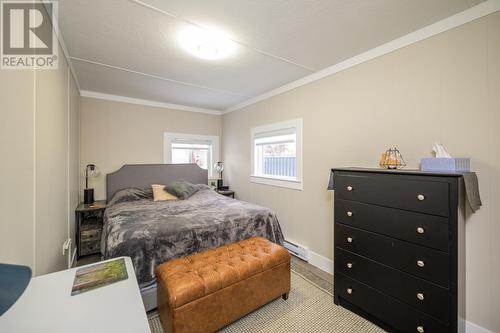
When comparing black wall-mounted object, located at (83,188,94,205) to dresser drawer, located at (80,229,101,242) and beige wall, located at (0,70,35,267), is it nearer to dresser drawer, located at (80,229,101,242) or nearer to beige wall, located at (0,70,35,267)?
dresser drawer, located at (80,229,101,242)

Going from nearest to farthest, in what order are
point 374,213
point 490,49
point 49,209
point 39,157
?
point 39,157
point 490,49
point 49,209
point 374,213

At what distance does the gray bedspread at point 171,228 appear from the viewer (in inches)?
75.5

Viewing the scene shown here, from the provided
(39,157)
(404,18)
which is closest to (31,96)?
(39,157)

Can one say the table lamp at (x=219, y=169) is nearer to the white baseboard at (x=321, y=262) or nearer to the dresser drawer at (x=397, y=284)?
the white baseboard at (x=321, y=262)

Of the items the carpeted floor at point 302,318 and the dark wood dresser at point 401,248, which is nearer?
the dark wood dresser at point 401,248

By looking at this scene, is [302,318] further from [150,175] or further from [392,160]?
[150,175]

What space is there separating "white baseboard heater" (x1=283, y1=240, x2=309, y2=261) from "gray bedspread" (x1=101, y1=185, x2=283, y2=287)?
0.44 meters

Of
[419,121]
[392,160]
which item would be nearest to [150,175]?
[392,160]

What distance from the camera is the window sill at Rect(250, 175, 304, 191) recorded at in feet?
10.1

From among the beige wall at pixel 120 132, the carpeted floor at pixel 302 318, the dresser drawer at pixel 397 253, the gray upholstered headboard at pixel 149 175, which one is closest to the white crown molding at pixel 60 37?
the beige wall at pixel 120 132

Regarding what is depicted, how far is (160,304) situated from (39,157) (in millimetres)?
1372

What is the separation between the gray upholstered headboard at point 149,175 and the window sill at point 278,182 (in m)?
1.20

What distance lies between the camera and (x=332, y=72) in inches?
101

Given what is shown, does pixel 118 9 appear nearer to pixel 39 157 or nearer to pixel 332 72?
pixel 39 157
